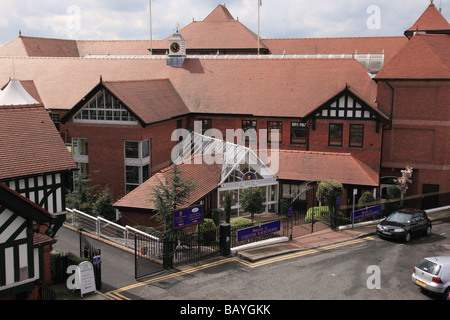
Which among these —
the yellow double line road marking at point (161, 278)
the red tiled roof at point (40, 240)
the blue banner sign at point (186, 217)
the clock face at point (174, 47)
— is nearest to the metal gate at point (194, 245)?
the blue banner sign at point (186, 217)

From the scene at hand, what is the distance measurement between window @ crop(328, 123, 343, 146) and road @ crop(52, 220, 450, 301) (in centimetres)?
1245

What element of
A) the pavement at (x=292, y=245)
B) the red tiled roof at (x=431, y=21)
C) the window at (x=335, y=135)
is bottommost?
the pavement at (x=292, y=245)

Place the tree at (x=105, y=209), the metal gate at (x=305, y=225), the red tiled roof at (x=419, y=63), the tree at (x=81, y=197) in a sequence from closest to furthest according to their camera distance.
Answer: the metal gate at (x=305, y=225) → the tree at (x=105, y=209) → the tree at (x=81, y=197) → the red tiled roof at (x=419, y=63)

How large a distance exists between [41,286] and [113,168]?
16641mm

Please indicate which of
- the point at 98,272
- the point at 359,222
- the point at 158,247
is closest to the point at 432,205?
the point at 359,222

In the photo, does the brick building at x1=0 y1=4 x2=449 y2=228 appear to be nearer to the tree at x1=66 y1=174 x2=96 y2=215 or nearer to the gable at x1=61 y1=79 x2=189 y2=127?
the gable at x1=61 y1=79 x2=189 y2=127

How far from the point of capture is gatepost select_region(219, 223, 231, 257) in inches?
802

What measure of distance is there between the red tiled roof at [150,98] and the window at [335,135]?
11256 millimetres

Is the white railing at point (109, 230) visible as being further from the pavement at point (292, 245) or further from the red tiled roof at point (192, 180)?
the pavement at point (292, 245)

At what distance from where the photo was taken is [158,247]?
2016 cm

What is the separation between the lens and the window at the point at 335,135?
3291cm

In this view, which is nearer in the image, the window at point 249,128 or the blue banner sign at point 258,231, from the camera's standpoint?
the blue banner sign at point 258,231

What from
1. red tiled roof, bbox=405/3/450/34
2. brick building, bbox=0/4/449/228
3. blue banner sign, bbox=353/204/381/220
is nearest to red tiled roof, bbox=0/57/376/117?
brick building, bbox=0/4/449/228
